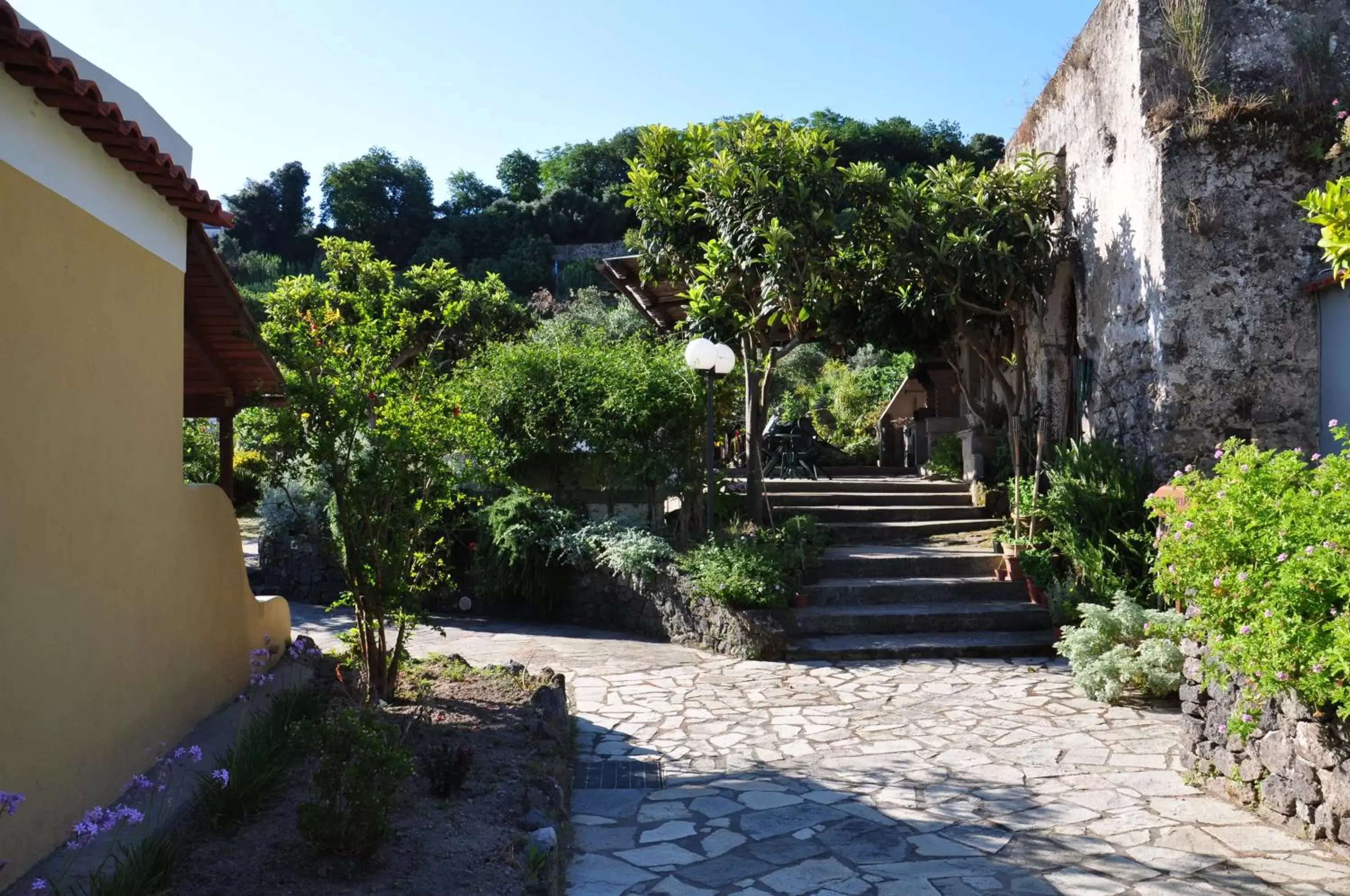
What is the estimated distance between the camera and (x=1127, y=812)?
4695 millimetres

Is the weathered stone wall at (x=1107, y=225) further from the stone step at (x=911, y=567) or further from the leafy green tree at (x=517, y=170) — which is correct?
the leafy green tree at (x=517, y=170)

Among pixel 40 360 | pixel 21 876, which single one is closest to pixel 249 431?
pixel 40 360

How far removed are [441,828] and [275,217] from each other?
56.9 metres

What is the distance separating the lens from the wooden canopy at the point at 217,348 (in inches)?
221

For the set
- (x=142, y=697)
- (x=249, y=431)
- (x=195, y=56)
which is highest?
(x=195, y=56)

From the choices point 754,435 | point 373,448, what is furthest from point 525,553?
point 373,448

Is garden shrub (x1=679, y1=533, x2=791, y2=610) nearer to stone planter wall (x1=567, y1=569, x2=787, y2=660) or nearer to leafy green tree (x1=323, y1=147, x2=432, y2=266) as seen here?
stone planter wall (x1=567, y1=569, x2=787, y2=660)

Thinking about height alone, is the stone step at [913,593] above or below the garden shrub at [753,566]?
below

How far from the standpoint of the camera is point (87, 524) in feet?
13.0

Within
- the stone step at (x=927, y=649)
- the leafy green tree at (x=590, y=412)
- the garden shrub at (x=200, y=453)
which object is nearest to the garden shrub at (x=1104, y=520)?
the stone step at (x=927, y=649)

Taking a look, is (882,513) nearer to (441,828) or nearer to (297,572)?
(297,572)

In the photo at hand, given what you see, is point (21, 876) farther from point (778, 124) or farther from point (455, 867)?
point (778, 124)

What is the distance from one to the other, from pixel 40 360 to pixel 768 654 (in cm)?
604

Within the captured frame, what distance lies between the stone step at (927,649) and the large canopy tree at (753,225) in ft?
8.48
